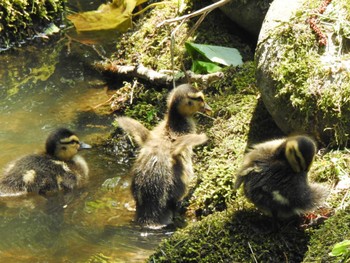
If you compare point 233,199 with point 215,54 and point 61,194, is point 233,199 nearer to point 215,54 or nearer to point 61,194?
point 61,194

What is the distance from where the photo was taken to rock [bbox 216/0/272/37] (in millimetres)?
8258

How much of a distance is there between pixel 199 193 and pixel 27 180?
1.70m

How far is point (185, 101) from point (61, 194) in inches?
60.3

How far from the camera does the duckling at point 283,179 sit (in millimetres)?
5219

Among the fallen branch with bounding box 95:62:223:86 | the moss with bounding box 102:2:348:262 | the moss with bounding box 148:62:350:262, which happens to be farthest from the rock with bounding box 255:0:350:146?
the fallen branch with bounding box 95:62:223:86

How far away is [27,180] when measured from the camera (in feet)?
23.2

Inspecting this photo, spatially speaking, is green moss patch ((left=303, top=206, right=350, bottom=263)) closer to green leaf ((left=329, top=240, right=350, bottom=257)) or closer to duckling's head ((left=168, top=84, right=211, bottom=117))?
green leaf ((left=329, top=240, right=350, bottom=257))

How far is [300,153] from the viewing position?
5160 mm

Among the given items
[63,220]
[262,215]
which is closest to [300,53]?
[262,215]

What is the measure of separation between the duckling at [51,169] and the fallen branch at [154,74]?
1315 millimetres

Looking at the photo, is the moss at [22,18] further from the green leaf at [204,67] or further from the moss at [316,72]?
the moss at [316,72]

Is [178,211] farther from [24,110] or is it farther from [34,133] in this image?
[24,110]

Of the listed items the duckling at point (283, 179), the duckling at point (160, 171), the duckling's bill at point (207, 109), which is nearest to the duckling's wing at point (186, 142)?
the duckling at point (160, 171)

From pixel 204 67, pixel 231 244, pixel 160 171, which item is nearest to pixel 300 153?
pixel 231 244
